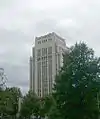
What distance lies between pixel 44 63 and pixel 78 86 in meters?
61.1

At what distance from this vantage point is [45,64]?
93.2 metres

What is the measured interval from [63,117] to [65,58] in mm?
6881

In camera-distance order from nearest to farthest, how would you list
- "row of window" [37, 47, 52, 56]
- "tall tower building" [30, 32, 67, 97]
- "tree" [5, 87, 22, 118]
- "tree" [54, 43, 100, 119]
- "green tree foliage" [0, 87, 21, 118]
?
"tree" [54, 43, 100, 119] → "green tree foliage" [0, 87, 21, 118] → "tree" [5, 87, 22, 118] → "tall tower building" [30, 32, 67, 97] → "row of window" [37, 47, 52, 56]

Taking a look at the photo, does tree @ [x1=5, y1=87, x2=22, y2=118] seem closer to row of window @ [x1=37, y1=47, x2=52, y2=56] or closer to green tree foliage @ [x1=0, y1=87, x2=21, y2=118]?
green tree foliage @ [x1=0, y1=87, x2=21, y2=118]

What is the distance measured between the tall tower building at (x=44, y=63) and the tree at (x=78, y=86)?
50.3 metres

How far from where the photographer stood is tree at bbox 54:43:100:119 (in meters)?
32.3

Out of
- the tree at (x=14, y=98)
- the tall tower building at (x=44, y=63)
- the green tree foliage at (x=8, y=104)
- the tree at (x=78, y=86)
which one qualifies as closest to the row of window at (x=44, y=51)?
the tall tower building at (x=44, y=63)

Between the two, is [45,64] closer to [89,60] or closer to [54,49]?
[54,49]

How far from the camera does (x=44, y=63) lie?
9344cm

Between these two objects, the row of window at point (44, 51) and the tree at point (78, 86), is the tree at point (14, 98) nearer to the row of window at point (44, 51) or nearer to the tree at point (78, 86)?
the row of window at point (44, 51)

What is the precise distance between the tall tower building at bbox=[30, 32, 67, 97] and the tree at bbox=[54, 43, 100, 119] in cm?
5033

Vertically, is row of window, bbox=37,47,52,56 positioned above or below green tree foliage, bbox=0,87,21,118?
above

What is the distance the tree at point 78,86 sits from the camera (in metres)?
32.3

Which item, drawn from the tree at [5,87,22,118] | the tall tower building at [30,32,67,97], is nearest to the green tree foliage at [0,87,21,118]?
the tree at [5,87,22,118]
